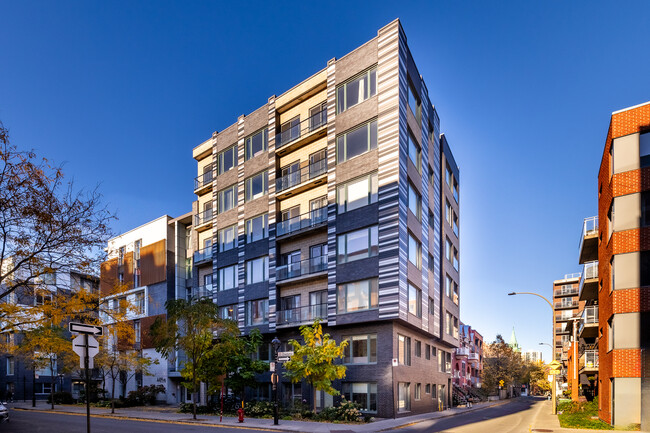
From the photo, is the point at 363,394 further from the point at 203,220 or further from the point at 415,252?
the point at 203,220

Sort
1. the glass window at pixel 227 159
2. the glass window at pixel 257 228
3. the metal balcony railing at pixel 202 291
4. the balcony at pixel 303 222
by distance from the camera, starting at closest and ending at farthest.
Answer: the balcony at pixel 303 222 → the glass window at pixel 257 228 → the glass window at pixel 227 159 → the metal balcony railing at pixel 202 291

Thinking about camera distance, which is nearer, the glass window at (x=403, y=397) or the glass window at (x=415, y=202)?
the glass window at (x=403, y=397)

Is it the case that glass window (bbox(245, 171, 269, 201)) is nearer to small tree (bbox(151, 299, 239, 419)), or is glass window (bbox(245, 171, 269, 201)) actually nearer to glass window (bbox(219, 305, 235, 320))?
glass window (bbox(219, 305, 235, 320))

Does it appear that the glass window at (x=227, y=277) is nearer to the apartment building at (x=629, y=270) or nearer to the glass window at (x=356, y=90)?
the glass window at (x=356, y=90)

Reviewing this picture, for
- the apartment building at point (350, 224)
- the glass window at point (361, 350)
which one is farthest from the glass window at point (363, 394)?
the glass window at point (361, 350)

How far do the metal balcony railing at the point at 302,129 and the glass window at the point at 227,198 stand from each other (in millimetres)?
7551

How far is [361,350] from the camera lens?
31656 mm

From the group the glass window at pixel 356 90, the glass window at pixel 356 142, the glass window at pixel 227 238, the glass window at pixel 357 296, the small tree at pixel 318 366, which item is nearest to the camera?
the small tree at pixel 318 366

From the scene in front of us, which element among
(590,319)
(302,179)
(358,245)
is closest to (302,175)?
(302,179)

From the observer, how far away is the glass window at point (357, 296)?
1220 inches

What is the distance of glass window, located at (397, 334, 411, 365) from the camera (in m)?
31.8

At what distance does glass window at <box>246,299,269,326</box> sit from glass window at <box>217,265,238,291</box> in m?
3.07

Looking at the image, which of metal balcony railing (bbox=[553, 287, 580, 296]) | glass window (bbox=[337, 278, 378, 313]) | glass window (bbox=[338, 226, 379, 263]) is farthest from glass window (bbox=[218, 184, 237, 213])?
metal balcony railing (bbox=[553, 287, 580, 296])

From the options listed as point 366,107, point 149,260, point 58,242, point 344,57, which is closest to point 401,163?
point 366,107
